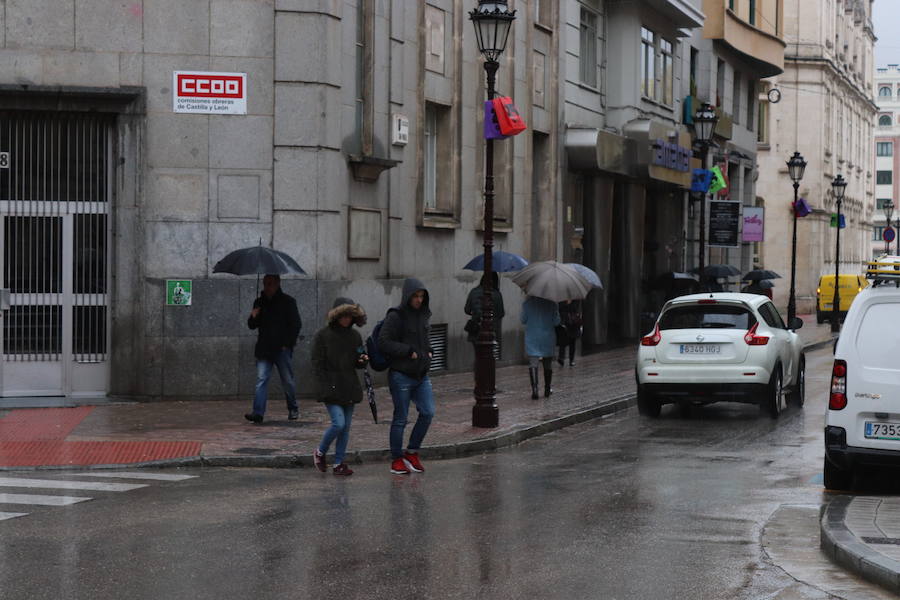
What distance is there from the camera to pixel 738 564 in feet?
28.8

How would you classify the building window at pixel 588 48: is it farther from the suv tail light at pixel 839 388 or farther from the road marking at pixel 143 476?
the suv tail light at pixel 839 388

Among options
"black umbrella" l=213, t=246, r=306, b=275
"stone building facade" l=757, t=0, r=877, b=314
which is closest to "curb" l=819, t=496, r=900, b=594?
"black umbrella" l=213, t=246, r=306, b=275

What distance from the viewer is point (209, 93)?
61.3ft

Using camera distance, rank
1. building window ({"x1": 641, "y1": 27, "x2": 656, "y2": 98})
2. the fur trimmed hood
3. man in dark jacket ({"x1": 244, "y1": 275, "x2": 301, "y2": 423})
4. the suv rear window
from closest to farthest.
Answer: the fur trimmed hood < man in dark jacket ({"x1": 244, "y1": 275, "x2": 301, "y2": 423}) < the suv rear window < building window ({"x1": 641, "y1": 27, "x2": 656, "y2": 98})

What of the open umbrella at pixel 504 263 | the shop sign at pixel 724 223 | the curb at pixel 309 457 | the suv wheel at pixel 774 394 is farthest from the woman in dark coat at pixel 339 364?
the shop sign at pixel 724 223

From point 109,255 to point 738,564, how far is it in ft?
39.7

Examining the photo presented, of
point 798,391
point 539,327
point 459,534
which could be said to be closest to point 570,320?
point 539,327

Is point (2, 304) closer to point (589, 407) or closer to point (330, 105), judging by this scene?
point (330, 105)

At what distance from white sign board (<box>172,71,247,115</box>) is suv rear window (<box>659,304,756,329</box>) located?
20.7 ft

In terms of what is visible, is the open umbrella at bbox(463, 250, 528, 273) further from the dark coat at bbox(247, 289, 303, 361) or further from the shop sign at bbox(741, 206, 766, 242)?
the shop sign at bbox(741, 206, 766, 242)

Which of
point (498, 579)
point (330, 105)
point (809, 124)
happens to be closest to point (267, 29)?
point (330, 105)

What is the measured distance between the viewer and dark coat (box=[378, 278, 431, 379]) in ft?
42.5

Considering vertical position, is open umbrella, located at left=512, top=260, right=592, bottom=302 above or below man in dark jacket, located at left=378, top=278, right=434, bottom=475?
above

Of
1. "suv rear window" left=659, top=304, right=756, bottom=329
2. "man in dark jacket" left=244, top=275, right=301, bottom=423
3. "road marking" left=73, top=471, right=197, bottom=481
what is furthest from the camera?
"suv rear window" left=659, top=304, right=756, bottom=329
